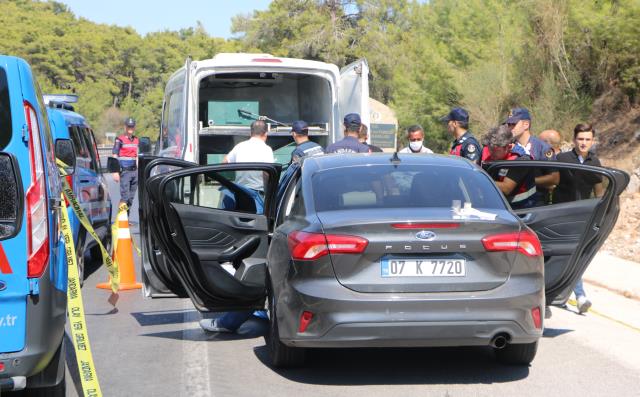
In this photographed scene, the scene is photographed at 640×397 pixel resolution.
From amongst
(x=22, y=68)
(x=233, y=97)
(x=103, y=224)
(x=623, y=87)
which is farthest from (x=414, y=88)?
(x=22, y=68)

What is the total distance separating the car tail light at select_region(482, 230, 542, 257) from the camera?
6355 millimetres

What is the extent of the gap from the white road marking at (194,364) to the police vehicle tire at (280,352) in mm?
490

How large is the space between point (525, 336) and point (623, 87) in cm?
1883

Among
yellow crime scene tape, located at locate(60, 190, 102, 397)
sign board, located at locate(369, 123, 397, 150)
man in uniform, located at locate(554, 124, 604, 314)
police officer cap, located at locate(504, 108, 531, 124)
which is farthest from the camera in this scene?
sign board, located at locate(369, 123, 397, 150)

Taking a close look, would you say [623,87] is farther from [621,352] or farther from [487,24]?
[621,352]

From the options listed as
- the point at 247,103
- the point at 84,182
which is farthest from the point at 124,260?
the point at 247,103

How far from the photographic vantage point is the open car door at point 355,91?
42.8 ft

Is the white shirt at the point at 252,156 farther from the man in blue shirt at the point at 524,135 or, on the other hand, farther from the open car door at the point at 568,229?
the open car door at the point at 568,229

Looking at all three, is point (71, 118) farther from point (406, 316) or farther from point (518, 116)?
point (406, 316)

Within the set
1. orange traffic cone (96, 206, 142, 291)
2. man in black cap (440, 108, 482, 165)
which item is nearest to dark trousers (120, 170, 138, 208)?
orange traffic cone (96, 206, 142, 291)

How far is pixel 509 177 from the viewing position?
27.9 feet

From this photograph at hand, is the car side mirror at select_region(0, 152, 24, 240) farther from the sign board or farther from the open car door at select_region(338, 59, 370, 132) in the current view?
the sign board

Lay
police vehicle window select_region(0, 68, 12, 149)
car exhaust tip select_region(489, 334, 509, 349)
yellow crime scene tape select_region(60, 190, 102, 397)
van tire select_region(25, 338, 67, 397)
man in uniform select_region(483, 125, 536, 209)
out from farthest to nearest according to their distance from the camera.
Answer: man in uniform select_region(483, 125, 536, 209), car exhaust tip select_region(489, 334, 509, 349), yellow crime scene tape select_region(60, 190, 102, 397), van tire select_region(25, 338, 67, 397), police vehicle window select_region(0, 68, 12, 149)

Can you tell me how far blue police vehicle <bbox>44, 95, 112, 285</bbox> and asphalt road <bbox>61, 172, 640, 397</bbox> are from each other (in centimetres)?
213
